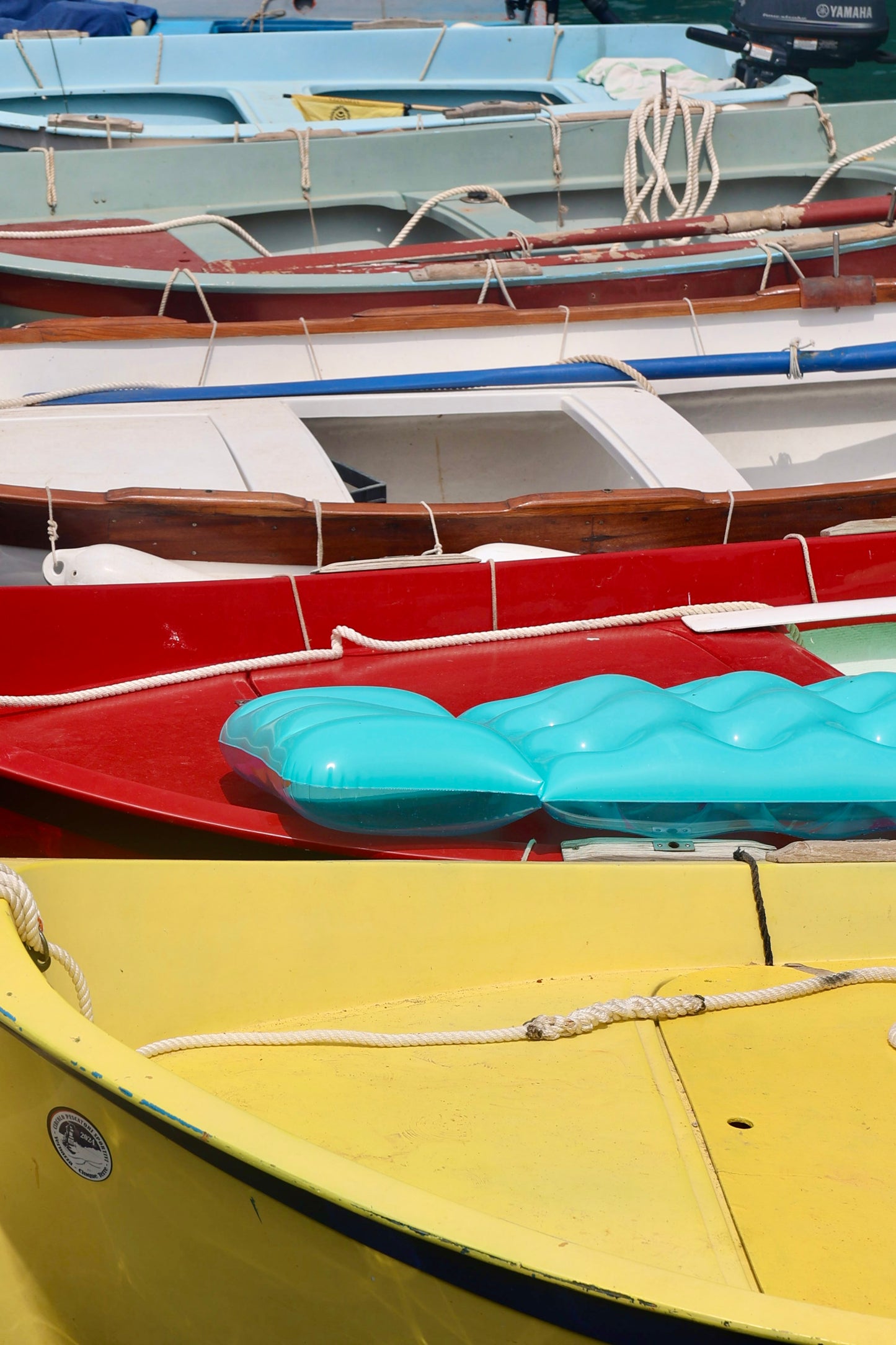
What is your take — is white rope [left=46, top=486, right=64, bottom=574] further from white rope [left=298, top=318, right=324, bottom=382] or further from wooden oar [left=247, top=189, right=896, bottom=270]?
wooden oar [left=247, top=189, right=896, bottom=270]

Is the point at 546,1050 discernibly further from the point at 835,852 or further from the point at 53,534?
the point at 53,534

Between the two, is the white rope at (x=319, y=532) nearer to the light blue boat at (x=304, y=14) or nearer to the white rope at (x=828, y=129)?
the white rope at (x=828, y=129)

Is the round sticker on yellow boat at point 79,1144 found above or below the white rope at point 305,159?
below

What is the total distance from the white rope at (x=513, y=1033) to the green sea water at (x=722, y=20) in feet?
41.6

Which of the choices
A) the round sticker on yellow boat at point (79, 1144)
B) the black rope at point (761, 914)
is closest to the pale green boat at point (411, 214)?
the black rope at point (761, 914)

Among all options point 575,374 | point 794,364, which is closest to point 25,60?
point 575,374

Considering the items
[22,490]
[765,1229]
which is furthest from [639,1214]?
[22,490]

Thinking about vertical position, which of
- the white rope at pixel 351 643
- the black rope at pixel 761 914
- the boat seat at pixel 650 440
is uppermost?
the boat seat at pixel 650 440

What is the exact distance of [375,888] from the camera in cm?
167

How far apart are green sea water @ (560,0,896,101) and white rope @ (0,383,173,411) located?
11.1 meters

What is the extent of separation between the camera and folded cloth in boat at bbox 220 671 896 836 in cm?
190

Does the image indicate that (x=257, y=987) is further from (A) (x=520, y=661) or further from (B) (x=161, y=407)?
(B) (x=161, y=407)

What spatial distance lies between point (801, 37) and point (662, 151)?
1.88 m

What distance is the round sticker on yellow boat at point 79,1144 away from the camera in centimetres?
118
